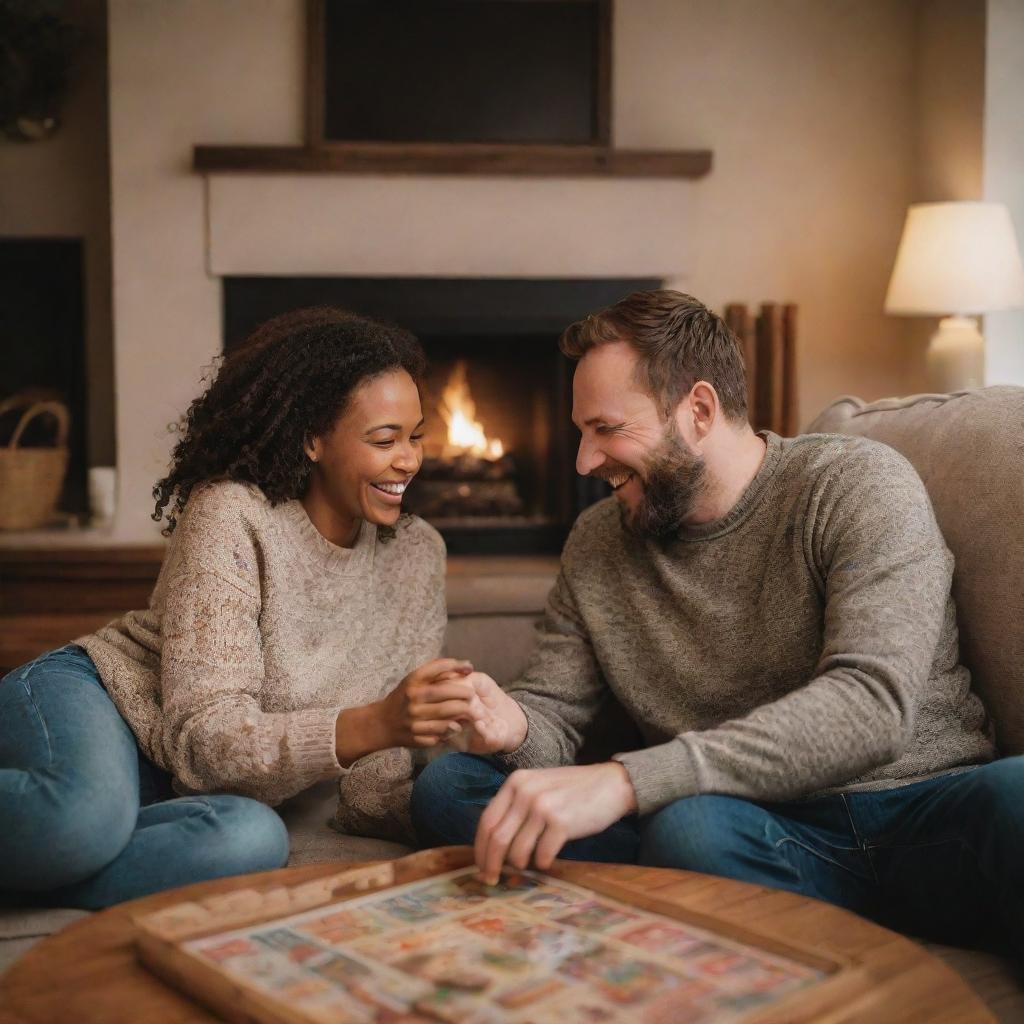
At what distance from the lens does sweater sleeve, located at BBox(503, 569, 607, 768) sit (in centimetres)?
157

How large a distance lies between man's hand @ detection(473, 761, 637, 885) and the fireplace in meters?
2.74

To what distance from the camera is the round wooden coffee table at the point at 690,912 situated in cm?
78

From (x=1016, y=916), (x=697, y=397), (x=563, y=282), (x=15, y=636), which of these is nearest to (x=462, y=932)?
(x=1016, y=916)

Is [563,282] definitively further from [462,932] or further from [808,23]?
[462,932]

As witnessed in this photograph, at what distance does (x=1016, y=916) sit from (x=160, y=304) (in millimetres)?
3325

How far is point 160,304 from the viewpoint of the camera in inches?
152

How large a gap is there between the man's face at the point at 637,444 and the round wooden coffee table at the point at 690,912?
0.60 metres

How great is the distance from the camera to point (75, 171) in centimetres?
418

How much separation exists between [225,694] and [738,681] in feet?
2.04

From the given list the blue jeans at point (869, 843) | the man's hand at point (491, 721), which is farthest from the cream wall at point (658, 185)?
the blue jeans at point (869, 843)

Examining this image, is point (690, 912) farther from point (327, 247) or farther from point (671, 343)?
point (327, 247)

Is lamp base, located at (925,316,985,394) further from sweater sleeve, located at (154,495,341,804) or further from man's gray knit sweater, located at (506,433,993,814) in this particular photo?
sweater sleeve, located at (154,495,341,804)

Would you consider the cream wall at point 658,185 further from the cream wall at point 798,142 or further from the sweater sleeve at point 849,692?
the sweater sleeve at point 849,692

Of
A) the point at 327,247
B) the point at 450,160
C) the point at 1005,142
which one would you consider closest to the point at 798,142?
the point at 1005,142
